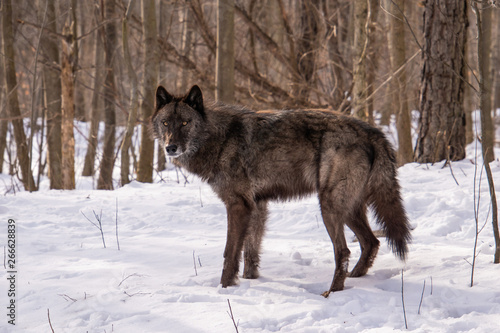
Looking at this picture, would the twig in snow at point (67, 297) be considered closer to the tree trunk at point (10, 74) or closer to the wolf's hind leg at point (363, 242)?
the wolf's hind leg at point (363, 242)

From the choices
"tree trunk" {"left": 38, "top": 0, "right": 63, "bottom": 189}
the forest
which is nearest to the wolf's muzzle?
the forest

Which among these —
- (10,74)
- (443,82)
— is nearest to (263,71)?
(10,74)

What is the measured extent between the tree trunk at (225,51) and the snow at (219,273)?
2.71 meters

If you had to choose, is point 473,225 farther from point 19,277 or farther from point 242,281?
point 19,277

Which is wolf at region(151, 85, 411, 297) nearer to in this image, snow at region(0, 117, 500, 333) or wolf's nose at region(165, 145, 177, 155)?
wolf's nose at region(165, 145, 177, 155)

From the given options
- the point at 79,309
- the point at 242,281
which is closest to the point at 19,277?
the point at 79,309

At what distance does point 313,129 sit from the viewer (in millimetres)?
4496

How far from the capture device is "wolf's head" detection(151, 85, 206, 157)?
15.1 ft

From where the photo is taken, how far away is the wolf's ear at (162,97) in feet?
16.0

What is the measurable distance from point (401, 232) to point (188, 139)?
224cm

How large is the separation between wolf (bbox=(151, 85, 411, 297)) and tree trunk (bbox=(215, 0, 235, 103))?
428 centimetres

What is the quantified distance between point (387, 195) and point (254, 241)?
1438 millimetres

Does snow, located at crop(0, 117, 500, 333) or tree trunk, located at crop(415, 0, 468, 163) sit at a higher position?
tree trunk, located at crop(415, 0, 468, 163)

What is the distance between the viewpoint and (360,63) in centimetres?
964
